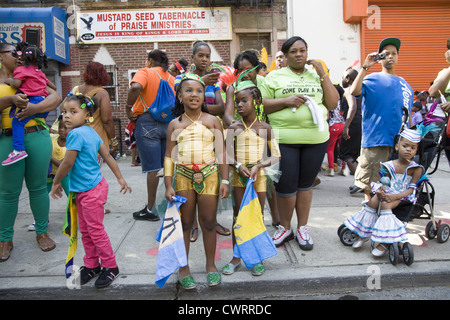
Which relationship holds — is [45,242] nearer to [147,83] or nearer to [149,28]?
[147,83]

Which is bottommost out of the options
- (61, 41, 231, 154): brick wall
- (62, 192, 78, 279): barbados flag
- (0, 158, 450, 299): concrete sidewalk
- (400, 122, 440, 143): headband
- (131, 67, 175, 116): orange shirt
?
(0, 158, 450, 299): concrete sidewalk

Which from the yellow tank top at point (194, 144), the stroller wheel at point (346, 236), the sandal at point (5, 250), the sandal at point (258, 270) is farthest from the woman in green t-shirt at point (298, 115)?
the sandal at point (5, 250)

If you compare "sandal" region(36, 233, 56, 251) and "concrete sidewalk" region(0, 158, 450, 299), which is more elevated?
"sandal" region(36, 233, 56, 251)

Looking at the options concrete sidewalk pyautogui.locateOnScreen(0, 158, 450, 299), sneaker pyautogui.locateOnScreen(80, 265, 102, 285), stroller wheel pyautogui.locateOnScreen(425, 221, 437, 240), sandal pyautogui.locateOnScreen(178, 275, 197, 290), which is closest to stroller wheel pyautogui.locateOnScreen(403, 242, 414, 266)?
concrete sidewalk pyautogui.locateOnScreen(0, 158, 450, 299)

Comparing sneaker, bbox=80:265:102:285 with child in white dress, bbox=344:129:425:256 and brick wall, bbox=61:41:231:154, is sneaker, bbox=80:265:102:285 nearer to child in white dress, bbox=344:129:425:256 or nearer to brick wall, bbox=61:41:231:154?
child in white dress, bbox=344:129:425:256

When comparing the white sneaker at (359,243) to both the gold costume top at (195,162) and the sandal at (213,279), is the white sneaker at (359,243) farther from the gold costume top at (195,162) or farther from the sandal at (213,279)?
the gold costume top at (195,162)

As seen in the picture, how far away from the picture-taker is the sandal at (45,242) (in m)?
3.45

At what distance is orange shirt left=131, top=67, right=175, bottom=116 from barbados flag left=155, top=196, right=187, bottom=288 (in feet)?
6.43

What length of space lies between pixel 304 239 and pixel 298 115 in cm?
124

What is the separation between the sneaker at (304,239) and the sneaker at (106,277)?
1.77 meters

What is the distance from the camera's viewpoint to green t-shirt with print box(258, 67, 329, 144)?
10.6ft

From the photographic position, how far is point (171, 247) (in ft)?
8.58

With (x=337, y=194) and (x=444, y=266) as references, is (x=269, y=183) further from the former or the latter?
(x=337, y=194)

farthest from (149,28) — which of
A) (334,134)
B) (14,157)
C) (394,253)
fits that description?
(394,253)
